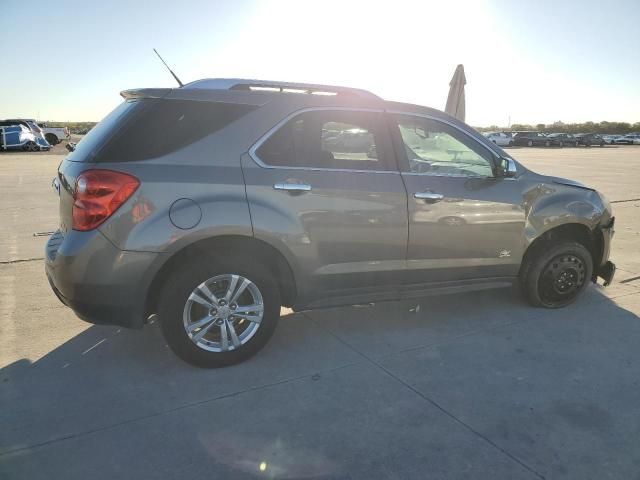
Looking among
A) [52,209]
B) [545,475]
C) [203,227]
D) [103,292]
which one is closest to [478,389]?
[545,475]

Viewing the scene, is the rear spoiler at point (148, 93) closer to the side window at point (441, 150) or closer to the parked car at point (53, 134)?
the side window at point (441, 150)

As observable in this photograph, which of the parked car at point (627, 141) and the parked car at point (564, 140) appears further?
the parked car at point (627, 141)

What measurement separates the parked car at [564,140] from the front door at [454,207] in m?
47.8

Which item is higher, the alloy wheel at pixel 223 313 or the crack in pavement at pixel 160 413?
the alloy wheel at pixel 223 313

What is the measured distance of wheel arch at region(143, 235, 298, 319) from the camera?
313 centimetres

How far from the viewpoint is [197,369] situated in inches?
130

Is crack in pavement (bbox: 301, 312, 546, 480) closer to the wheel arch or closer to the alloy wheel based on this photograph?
the wheel arch

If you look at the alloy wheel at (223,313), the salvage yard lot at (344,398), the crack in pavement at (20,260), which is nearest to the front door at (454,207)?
the salvage yard lot at (344,398)

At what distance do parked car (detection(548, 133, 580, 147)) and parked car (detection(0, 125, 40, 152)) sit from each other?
4234 centimetres

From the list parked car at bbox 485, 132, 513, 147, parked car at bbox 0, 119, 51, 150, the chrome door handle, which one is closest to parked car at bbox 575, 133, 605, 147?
parked car at bbox 485, 132, 513, 147

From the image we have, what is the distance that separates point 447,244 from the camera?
151 inches

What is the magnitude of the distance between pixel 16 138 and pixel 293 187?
2763 cm

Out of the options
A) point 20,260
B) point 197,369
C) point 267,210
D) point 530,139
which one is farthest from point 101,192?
point 530,139

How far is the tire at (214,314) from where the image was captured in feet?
10.2
